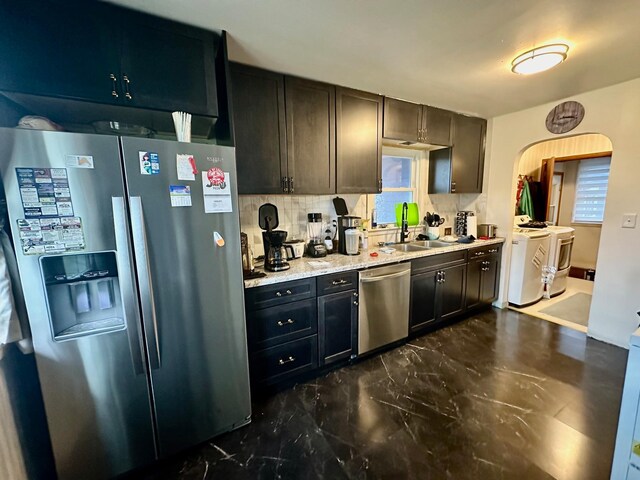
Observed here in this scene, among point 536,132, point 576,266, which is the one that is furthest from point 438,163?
point 576,266

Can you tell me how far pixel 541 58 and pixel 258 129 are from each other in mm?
1999

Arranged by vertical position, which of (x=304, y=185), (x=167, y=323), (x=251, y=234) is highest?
(x=304, y=185)

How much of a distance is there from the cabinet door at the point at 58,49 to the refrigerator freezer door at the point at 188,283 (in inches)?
18.1

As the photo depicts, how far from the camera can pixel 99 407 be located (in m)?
1.33

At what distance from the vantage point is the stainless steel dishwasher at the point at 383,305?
234 cm

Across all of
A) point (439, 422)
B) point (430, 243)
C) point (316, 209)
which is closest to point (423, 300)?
point (430, 243)

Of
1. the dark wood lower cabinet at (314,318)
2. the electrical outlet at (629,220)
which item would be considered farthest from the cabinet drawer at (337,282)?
the electrical outlet at (629,220)

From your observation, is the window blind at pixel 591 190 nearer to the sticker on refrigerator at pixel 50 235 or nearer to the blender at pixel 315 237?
the blender at pixel 315 237

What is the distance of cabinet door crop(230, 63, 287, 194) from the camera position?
1.96m

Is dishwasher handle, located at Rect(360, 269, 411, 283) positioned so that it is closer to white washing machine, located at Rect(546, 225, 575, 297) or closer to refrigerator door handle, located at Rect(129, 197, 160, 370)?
refrigerator door handle, located at Rect(129, 197, 160, 370)

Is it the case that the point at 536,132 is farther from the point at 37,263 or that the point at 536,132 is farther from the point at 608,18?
the point at 37,263

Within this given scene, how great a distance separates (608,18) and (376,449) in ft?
9.12

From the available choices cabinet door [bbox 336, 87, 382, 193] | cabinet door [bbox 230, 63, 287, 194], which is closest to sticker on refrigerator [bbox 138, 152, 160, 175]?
cabinet door [bbox 230, 63, 287, 194]

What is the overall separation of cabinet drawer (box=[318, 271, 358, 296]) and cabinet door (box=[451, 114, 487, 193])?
1.94 m
